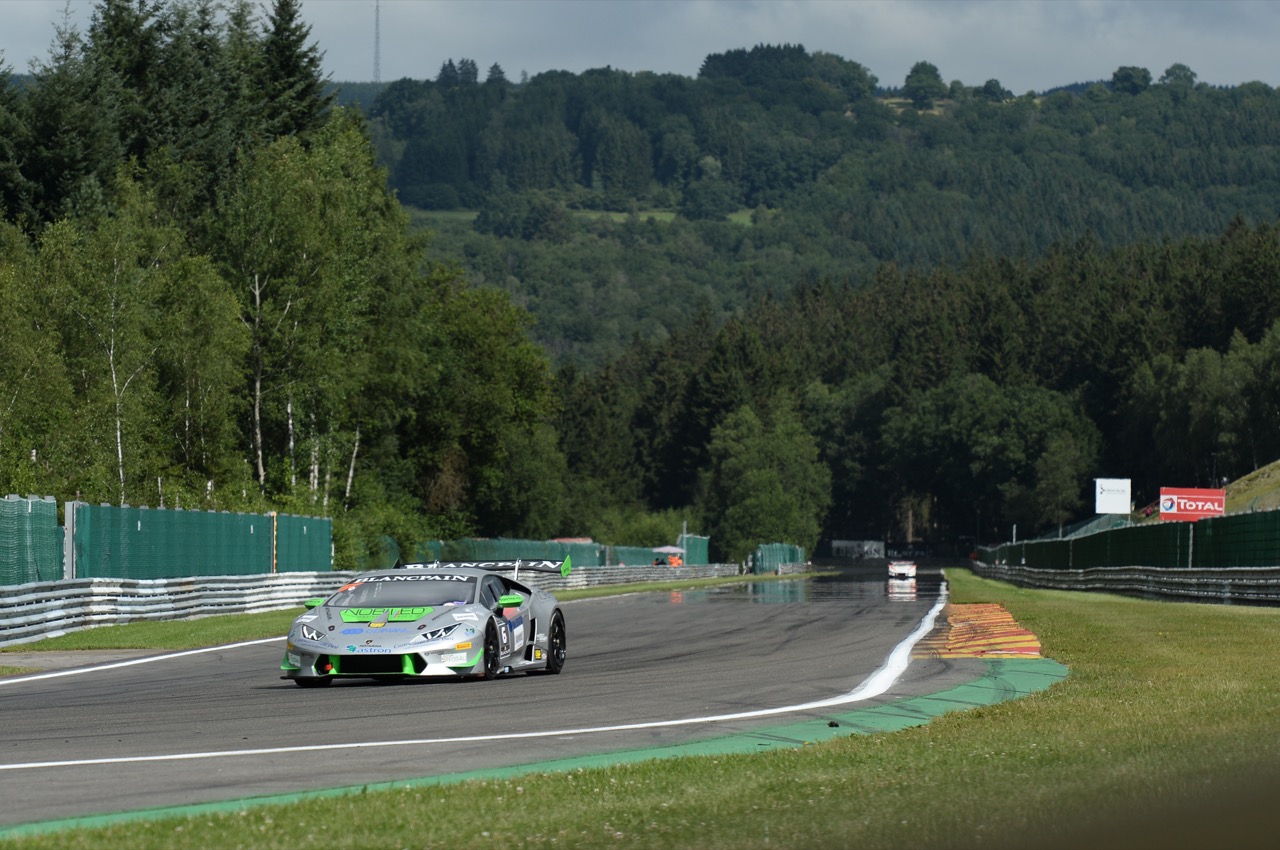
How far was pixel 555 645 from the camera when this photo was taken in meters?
17.3

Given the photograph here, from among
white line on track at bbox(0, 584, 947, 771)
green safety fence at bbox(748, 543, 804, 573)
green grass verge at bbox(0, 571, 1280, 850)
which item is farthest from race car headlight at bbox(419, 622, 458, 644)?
green safety fence at bbox(748, 543, 804, 573)

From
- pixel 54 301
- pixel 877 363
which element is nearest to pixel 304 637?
pixel 54 301

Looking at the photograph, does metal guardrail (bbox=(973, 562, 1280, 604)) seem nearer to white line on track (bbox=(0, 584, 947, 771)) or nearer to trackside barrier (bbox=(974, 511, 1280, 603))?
trackside barrier (bbox=(974, 511, 1280, 603))

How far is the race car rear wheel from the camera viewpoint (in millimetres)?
17109

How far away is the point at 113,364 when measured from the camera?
47.6 meters

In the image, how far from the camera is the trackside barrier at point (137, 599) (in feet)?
74.6

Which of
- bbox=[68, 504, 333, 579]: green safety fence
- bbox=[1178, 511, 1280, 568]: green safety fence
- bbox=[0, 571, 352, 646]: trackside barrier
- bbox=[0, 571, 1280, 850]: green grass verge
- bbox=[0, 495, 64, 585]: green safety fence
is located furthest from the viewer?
bbox=[1178, 511, 1280, 568]: green safety fence

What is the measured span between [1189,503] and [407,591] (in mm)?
60195

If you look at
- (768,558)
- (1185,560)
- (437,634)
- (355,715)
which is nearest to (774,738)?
(355,715)

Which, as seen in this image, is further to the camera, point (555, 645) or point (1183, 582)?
point (1183, 582)

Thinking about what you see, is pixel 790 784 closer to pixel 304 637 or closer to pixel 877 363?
pixel 304 637

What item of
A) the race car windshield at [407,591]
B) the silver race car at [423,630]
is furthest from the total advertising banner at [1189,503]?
the race car windshield at [407,591]

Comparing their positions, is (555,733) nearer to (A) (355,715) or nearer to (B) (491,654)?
(A) (355,715)

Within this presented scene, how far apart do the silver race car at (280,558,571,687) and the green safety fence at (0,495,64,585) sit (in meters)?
8.54
